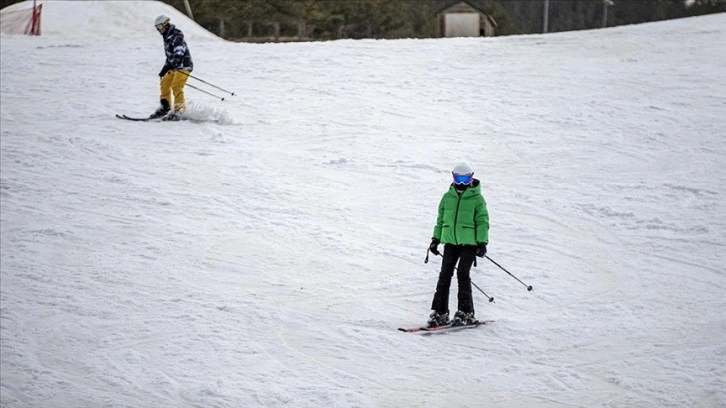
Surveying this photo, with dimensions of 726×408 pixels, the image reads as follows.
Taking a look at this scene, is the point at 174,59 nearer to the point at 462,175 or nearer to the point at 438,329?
the point at 462,175

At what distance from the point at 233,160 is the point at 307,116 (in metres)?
2.85

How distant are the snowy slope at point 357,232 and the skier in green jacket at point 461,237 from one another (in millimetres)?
255

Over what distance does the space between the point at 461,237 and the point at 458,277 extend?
0.37 m

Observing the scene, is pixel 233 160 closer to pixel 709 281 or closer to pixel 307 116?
pixel 307 116

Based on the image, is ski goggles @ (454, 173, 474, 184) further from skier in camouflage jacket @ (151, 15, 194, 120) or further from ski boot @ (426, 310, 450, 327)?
skier in camouflage jacket @ (151, 15, 194, 120)

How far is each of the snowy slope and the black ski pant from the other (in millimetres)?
279

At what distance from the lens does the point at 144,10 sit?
104 ft

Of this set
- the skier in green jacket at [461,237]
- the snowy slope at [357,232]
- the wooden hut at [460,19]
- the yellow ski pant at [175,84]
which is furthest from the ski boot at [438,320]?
the wooden hut at [460,19]

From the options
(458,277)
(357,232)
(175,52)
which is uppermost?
(175,52)

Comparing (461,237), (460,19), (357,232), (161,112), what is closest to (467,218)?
(461,237)

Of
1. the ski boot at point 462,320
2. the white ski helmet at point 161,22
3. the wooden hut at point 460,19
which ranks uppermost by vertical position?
the wooden hut at point 460,19

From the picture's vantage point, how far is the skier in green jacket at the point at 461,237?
817 centimetres

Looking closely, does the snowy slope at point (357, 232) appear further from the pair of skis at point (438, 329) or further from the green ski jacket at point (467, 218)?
the green ski jacket at point (467, 218)

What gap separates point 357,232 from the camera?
1102 centimetres
